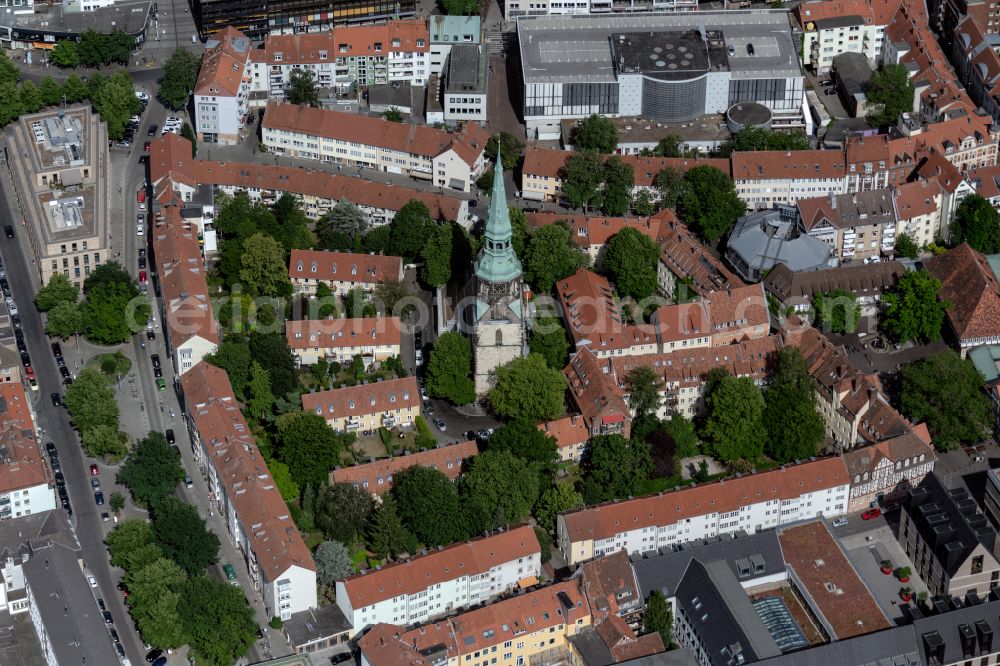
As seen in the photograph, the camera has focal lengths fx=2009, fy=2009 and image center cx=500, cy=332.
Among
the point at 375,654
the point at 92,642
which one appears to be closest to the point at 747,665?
the point at 375,654

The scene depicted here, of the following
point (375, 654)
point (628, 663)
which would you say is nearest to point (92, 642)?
point (375, 654)

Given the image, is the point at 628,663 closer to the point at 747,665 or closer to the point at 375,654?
the point at 747,665

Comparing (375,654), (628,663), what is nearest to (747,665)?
(628,663)

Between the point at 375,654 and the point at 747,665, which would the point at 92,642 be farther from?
the point at 747,665

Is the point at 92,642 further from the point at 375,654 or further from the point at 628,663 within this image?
the point at 628,663

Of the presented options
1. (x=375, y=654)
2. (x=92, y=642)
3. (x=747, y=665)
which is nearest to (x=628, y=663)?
(x=747, y=665)

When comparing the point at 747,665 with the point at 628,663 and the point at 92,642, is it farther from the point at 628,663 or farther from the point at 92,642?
the point at 92,642
